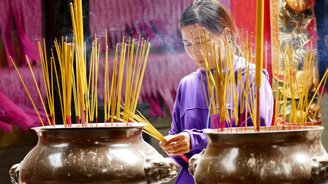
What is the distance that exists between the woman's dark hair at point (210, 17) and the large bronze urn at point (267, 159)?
675mm

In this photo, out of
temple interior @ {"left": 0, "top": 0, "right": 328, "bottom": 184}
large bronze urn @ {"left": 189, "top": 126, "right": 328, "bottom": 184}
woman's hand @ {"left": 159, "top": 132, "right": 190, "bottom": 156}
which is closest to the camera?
large bronze urn @ {"left": 189, "top": 126, "right": 328, "bottom": 184}

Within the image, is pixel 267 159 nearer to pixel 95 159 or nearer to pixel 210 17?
pixel 95 159

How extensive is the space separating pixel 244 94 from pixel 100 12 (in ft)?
4.21

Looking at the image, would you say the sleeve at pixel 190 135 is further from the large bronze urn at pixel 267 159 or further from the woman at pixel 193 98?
the large bronze urn at pixel 267 159

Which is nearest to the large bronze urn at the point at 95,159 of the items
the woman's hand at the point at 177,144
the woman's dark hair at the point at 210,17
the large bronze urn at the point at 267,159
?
the large bronze urn at the point at 267,159

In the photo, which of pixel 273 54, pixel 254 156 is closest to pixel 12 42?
pixel 273 54

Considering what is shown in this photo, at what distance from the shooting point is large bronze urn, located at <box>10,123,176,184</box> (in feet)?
3.45

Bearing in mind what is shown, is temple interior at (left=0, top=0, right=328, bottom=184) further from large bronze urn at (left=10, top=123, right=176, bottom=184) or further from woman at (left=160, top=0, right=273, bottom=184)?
large bronze urn at (left=10, top=123, right=176, bottom=184)

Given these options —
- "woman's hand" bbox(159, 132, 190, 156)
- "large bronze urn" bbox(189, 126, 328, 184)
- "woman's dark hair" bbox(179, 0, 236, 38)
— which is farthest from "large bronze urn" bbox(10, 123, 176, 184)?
"woman's dark hair" bbox(179, 0, 236, 38)

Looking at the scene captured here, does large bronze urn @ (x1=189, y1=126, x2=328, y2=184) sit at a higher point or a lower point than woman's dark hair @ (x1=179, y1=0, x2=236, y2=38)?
lower

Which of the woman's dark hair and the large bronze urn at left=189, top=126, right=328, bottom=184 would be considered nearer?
the large bronze urn at left=189, top=126, right=328, bottom=184

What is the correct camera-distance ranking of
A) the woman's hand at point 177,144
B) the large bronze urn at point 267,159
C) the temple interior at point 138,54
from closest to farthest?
1. the large bronze urn at point 267,159
2. the woman's hand at point 177,144
3. the temple interior at point 138,54

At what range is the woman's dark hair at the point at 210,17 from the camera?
1.64 metres

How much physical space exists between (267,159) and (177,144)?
0.62 metres
